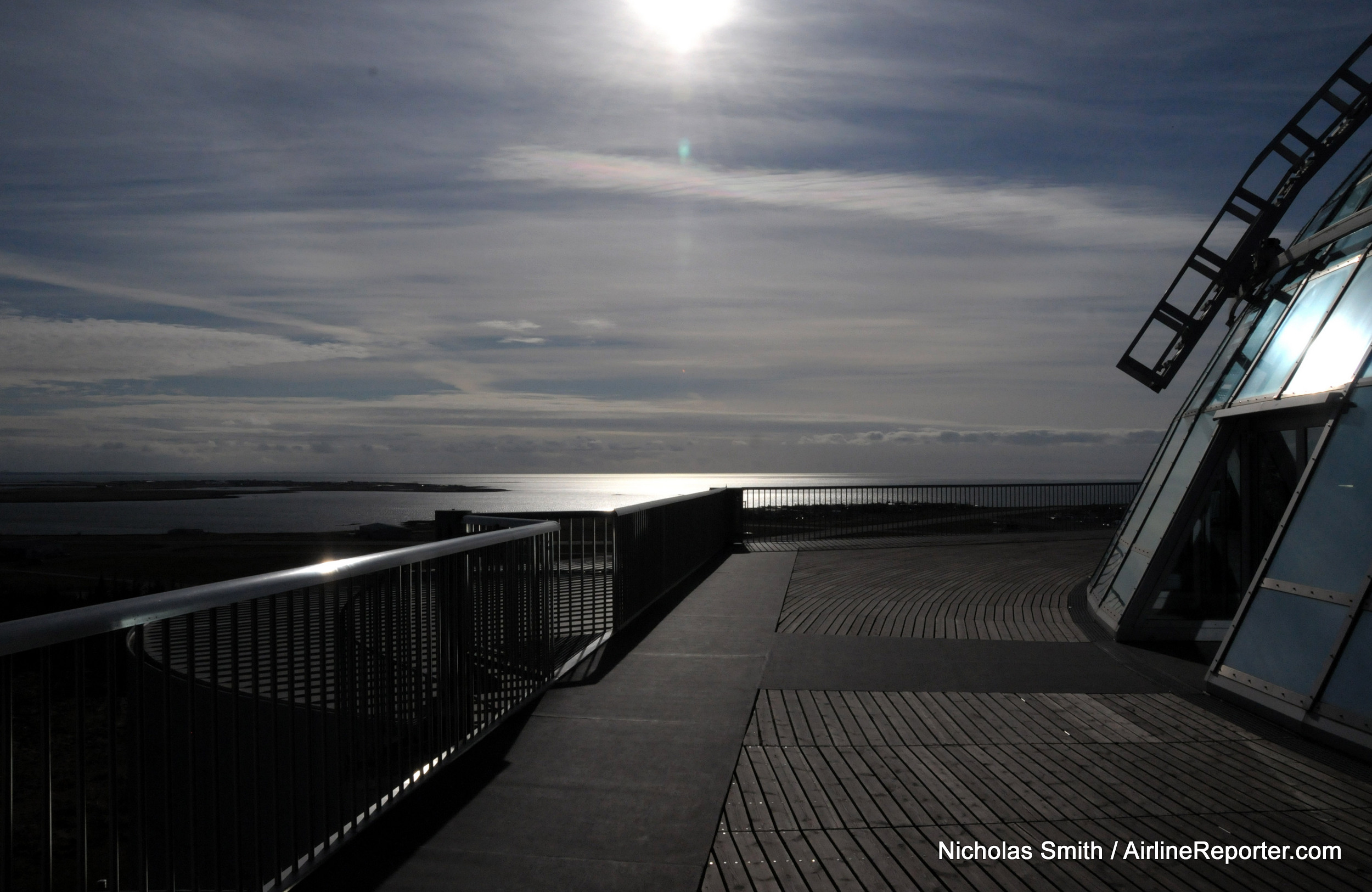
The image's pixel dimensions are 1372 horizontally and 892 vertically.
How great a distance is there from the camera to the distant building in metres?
5.89

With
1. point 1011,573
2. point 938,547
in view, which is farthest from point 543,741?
point 938,547

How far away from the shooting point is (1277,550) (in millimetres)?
6684

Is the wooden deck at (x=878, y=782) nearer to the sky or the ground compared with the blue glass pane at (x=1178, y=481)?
nearer to the ground

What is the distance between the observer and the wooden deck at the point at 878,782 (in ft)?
12.7

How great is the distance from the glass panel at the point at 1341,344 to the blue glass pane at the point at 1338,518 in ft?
1.57

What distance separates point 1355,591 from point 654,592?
7008mm

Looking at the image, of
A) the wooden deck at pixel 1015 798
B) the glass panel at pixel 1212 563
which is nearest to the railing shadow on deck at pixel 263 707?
the wooden deck at pixel 1015 798

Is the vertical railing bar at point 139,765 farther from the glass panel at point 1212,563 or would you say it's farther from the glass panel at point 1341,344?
the glass panel at point 1212,563

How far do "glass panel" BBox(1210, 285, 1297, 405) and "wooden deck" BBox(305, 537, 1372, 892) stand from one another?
2.79 meters

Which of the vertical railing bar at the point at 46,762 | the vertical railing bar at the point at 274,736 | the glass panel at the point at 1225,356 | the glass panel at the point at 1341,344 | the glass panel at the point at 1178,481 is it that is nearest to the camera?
the vertical railing bar at the point at 46,762

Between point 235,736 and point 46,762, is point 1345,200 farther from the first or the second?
point 46,762

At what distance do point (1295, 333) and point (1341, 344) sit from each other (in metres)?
1.30

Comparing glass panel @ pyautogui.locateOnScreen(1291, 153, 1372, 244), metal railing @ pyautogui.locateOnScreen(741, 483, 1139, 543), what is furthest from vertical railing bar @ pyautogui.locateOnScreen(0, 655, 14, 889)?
metal railing @ pyautogui.locateOnScreen(741, 483, 1139, 543)

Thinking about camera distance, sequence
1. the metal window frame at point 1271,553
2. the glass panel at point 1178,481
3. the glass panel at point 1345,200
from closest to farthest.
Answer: the metal window frame at point 1271,553 → the glass panel at point 1178,481 → the glass panel at point 1345,200
